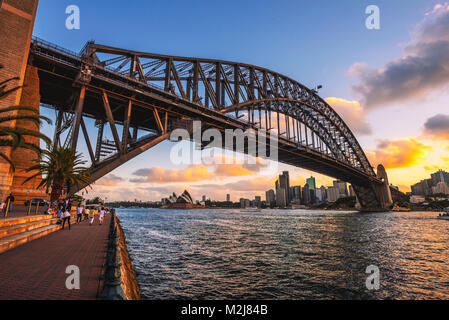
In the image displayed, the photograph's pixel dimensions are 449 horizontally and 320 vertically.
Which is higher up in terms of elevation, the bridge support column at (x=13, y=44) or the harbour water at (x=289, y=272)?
the bridge support column at (x=13, y=44)

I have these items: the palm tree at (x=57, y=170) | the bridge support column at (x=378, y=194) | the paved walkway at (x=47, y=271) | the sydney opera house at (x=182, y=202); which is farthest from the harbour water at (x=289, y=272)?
the sydney opera house at (x=182, y=202)

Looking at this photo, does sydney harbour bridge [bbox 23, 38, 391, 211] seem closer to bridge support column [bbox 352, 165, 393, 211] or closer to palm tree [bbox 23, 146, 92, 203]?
palm tree [bbox 23, 146, 92, 203]

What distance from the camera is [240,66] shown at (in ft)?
165

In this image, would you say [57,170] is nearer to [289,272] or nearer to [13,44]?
[13,44]

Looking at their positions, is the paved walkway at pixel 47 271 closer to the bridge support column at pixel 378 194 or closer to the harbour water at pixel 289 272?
the harbour water at pixel 289 272

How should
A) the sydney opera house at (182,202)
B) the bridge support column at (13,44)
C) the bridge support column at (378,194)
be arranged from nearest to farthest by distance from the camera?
the bridge support column at (13,44) < the bridge support column at (378,194) < the sydney opera house at (182,202)

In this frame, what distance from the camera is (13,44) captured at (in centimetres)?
1992

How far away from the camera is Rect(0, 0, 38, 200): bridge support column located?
18.5 metres

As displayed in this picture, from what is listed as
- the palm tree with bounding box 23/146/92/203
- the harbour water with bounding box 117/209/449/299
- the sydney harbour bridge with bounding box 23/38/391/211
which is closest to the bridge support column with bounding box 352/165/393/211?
the sydney harbour bridge with bounding box 23/38/391/211

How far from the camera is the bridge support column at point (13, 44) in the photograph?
18.5 meters

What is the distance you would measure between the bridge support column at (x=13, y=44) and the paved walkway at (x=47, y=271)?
13562 mm

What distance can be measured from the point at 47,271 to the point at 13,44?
→ 2377 cm

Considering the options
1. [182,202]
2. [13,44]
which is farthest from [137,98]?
[182,202]
